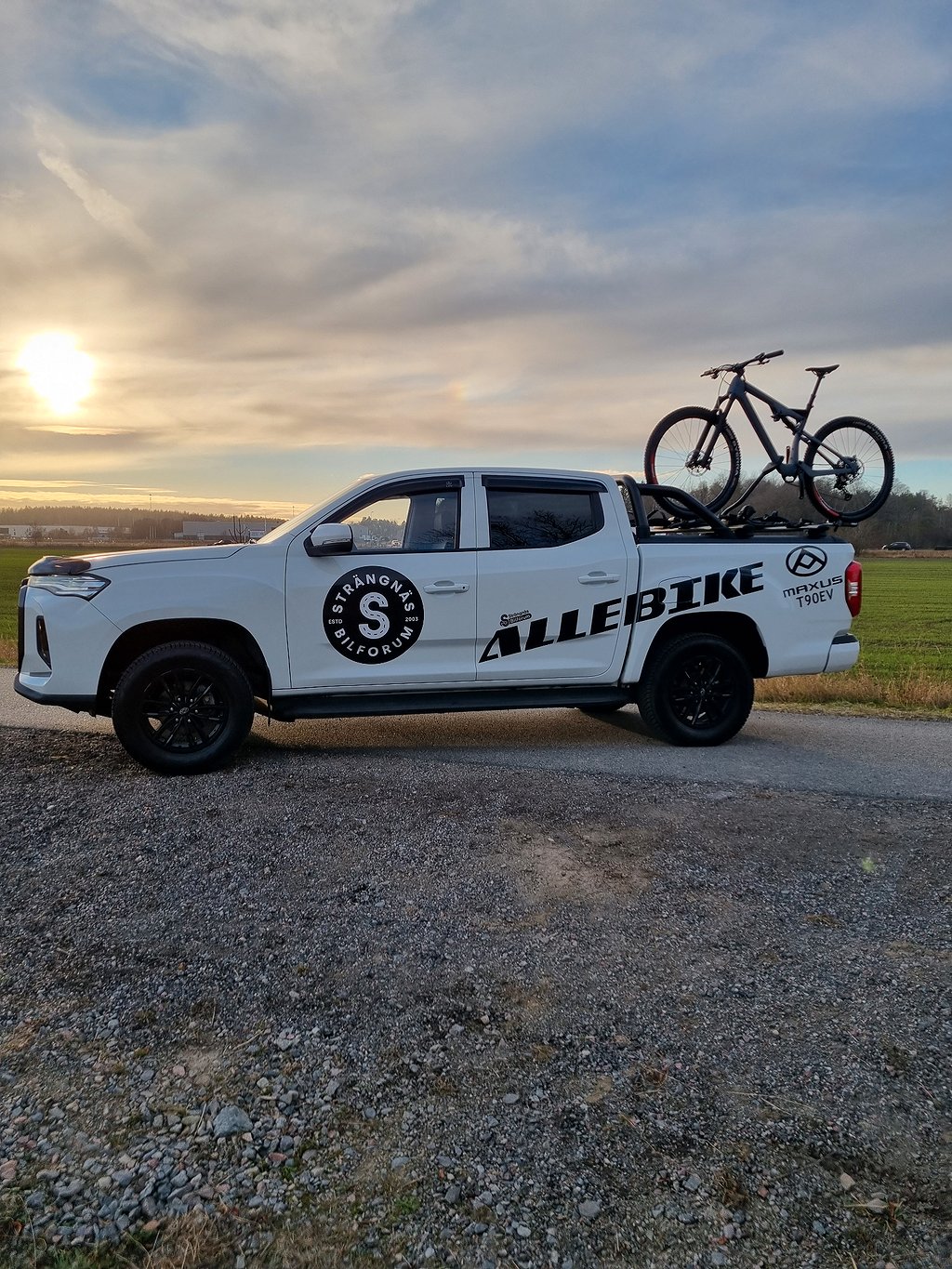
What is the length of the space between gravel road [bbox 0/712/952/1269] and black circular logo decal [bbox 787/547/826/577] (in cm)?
213

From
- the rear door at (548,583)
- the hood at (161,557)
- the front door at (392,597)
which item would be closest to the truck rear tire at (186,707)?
the front door at (392,597)

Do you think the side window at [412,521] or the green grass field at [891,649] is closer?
the side window at [412,521]

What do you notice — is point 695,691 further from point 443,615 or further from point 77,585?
point 77,585

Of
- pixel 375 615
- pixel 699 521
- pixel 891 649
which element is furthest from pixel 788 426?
pixel 891 649

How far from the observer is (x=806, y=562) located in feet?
22.6

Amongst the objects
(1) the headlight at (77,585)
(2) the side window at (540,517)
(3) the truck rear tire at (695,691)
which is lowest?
(3) the truck rear tire at (695,691)

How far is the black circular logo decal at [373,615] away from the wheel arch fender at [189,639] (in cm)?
58

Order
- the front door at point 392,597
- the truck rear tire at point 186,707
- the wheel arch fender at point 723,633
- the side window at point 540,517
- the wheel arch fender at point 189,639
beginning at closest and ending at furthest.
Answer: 1. the truck rear tire at point 186,707
2. the wheel arch fender at point 189,639
3. the front door at point 392,597
4. the side window at point 540,517
5. the wheel arch fender at point 723,633

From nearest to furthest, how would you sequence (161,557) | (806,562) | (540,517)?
(161,557)
(540,517)
(806,562)

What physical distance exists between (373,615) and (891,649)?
20.4 metres

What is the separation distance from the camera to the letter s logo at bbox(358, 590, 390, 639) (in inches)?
239

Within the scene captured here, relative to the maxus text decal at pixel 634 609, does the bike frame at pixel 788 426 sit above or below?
above

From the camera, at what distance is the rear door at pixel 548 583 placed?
6336 millimetres

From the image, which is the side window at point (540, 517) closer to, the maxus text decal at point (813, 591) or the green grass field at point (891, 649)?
the maxus text decal at point (813, 591)
